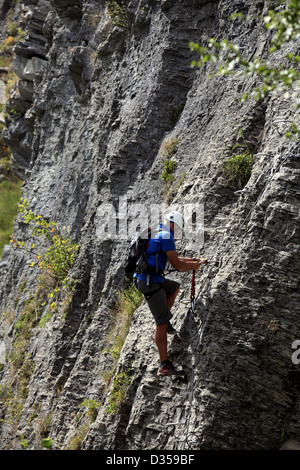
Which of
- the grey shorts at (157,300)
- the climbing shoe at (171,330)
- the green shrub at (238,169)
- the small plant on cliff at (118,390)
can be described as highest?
the green shrub at (238,169)

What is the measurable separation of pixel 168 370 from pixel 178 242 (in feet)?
7.40

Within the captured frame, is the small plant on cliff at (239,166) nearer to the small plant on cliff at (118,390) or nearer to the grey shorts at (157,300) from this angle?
the grey shorts at (157,300)

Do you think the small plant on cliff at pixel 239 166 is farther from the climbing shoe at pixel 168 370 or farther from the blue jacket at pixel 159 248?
the climbing shoe at pixel 168 370

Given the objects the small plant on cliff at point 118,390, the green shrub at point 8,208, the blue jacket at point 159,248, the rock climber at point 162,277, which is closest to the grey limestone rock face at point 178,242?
the small plant on cliff at point 118,390

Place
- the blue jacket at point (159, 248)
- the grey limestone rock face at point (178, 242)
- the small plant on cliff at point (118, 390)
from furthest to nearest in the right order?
the small plant on cliff at point (118, 390)
the blue jacket at point (159, 248)
the grey limestone rock face at point (178, 242)

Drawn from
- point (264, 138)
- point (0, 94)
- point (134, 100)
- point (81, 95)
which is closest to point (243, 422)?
point (264, 138)

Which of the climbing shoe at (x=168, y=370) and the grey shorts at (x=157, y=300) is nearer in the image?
the climbing shoe at (x=168, y=370)

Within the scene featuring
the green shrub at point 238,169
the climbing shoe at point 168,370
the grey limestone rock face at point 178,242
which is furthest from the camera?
the green shrub at point 238,169

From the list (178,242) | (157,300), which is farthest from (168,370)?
(178,242)

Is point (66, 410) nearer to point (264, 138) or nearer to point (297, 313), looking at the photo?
point (297, 313)

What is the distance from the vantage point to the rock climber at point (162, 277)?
741 cm

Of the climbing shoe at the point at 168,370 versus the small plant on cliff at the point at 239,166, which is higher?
the small plant on cliff at the point at 239,166

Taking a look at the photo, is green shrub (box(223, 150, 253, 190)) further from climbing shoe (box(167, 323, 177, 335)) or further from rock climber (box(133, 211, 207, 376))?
climbing shoe (box(167, 323, 177, 335))
